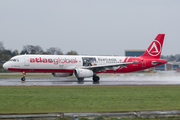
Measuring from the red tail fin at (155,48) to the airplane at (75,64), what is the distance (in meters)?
0.88

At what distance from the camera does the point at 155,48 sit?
3759 cm

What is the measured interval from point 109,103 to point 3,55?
60.4 meters

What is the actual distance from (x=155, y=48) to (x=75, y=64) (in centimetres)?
1337

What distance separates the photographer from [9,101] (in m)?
13.0

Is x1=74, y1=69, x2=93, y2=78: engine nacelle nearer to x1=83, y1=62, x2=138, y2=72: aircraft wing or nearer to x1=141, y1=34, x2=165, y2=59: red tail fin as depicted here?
x1=83, y1=62, x2=138, y2=72: aircraft wing

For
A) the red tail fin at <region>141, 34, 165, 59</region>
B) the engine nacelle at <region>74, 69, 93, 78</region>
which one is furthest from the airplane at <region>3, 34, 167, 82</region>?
the red tail fin at <region>141, 34, 165, 59</region>

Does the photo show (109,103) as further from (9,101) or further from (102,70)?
(102,70)

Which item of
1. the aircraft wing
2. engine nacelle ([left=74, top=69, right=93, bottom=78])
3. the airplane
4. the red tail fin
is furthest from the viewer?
the red tail fin

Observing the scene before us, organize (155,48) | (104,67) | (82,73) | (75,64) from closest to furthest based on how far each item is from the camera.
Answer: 1. (82,73)
2. (104,67)
3. (75,64)
4. (155,48)

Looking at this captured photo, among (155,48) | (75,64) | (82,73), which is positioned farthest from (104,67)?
(155,48)

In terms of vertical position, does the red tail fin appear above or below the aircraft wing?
above

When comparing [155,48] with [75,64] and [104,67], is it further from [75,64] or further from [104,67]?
[75,64]

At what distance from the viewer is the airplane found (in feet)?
101

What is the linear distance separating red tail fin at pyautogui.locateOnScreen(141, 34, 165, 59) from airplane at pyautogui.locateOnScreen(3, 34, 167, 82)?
0.88m
